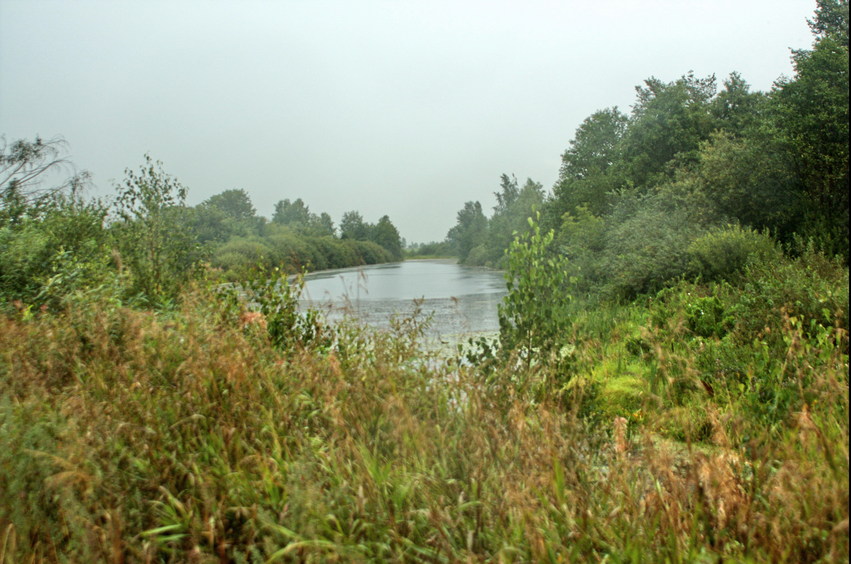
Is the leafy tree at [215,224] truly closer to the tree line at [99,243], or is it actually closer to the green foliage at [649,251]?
the tree line at [99,243]

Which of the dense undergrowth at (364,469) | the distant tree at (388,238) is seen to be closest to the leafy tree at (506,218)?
the distant tree at (388,238)

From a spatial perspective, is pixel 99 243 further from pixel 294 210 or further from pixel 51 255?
pixel 294 210

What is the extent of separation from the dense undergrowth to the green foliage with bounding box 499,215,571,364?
46.3 inches

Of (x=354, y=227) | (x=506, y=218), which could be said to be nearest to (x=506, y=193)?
(x=506, y=218)

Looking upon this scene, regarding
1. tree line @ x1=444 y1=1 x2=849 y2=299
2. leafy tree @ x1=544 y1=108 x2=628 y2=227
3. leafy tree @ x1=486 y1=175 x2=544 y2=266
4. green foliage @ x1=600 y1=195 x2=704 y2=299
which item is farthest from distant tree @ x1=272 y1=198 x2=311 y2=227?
green foliage @ x1=600 y1=195 x2=704 y2=299

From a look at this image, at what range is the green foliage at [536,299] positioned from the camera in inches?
192

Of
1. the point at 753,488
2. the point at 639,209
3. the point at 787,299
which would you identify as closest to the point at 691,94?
the point at 639,209

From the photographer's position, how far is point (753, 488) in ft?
6.95

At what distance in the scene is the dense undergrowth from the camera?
192cm

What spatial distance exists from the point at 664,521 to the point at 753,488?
43cm

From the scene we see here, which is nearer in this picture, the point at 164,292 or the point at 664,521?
the point at 664,521

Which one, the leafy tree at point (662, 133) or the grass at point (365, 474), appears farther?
the leafy tree at point (662, 133)

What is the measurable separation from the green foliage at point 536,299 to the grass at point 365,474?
1.37 metres

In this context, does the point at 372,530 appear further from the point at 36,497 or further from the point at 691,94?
the point at 691,94
